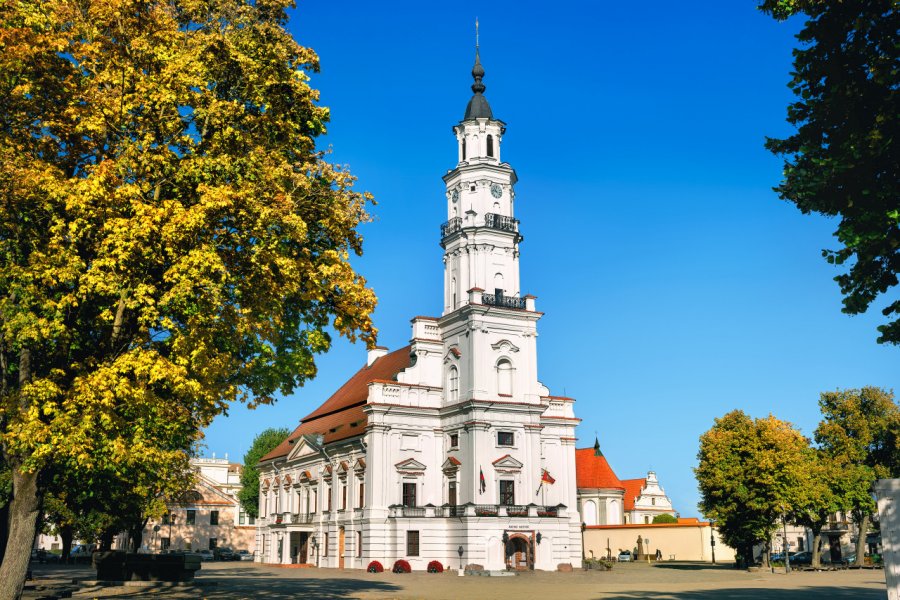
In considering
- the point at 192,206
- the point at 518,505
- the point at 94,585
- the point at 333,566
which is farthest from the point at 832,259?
the point at 333,566

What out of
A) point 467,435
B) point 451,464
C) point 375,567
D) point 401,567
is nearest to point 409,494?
point 451,464

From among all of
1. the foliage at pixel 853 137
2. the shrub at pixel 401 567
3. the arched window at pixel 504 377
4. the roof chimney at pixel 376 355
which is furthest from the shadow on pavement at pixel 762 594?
the roof chimney at pixel 376 355

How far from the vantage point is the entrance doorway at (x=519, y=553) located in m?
54.3

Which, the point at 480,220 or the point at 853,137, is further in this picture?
the point at 480,220

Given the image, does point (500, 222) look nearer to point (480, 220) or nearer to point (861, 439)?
point (480, 220)

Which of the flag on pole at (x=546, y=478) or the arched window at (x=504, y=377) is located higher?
the arched window at (x=504, y=377)

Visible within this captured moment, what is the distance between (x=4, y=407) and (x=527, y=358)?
44297 millimetres

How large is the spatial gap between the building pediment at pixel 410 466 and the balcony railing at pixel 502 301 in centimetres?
1198

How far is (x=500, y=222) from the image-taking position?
60094 mm

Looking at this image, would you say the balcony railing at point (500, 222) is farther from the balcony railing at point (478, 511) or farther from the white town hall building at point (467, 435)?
the balcony railing at point (478, 511)

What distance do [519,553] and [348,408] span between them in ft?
61.2

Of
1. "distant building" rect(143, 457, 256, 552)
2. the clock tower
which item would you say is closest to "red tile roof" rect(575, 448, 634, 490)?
"distant building" rect(143, 457, 256, 552)

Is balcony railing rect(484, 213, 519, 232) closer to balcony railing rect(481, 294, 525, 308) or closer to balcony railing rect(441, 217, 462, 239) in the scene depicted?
balcony railing rect(441, 217, 462, 239)

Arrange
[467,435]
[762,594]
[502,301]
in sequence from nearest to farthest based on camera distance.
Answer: [762,594], [467,435], [502,301]
